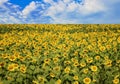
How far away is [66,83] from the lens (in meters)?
6.41

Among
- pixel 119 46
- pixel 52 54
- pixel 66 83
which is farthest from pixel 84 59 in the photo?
pixel 119 46

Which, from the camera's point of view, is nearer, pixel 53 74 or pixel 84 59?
pixel 53 74

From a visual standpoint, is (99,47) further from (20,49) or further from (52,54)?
(20,49)

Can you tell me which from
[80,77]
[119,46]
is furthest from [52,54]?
[119,46]

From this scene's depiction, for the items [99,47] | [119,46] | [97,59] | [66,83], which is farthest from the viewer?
[119,46]

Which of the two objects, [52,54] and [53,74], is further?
[52,54]

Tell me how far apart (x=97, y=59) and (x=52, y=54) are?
4.48 feet

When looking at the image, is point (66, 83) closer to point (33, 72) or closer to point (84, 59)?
point (33, 72)

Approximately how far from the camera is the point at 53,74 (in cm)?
675

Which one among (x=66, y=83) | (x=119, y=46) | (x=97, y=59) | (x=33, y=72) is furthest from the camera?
(x=119, y=46)

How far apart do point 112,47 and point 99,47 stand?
788mm

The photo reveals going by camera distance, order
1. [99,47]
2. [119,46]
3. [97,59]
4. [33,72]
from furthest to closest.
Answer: [119,46]
[99,47]
[97,59]
[33,72]

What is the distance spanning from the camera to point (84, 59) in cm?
877

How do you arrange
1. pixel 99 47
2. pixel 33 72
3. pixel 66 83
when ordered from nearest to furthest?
pixel 66 83
pixel 33 72
pixel 99 47
